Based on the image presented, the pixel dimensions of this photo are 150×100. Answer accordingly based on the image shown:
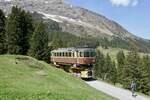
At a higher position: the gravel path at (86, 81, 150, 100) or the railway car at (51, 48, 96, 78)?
the railway car at (51, 48, 96, 78)

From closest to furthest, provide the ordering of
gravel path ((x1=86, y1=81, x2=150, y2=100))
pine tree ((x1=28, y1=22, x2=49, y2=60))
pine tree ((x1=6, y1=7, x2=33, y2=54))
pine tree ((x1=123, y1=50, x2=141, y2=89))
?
gravel path ((x1=86, y1=81, x2=150, y2=100))
pine tree ((x1=28, y1=22, x2=49, y2=60))
pine tree ((x1=6, y1=7, x2=33, y2=54))
pine tree ((x1=123, y1=50, x2=141, y2=89))

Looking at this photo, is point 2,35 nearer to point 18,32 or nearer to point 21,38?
point 18,32

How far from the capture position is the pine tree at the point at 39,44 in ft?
263

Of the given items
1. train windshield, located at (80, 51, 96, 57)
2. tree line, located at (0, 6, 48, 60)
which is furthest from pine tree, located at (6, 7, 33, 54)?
train windshield, located at (80, 51, 96, 57)

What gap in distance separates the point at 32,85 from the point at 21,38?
52.7 metres

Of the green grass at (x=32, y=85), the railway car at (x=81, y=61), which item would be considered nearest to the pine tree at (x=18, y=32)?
the railway car at (x=81, y=61)

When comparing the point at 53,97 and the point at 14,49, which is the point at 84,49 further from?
the point at 53,97

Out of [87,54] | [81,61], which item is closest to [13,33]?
[81,61]

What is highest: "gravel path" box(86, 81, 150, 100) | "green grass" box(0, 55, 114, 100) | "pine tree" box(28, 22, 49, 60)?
"pine tree" box(28, 22, 49, 60)

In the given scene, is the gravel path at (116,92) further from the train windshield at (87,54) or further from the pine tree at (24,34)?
the pine tree at (24,34)

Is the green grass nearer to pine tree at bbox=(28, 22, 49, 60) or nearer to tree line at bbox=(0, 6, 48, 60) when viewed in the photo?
pine tree at bbox=(28, 22, 49, 60)

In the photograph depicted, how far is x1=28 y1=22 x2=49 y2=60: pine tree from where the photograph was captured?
80062mm

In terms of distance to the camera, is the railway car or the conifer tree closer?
the railway car

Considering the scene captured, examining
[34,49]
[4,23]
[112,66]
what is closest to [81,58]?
[34,49]
